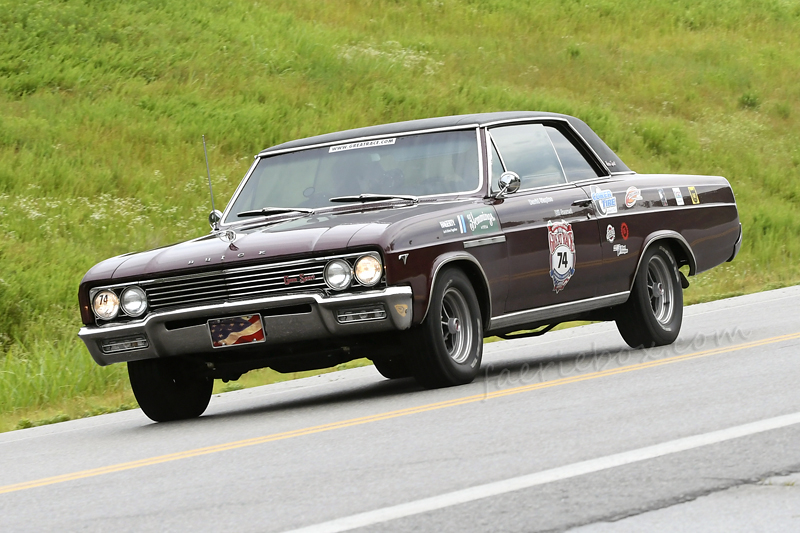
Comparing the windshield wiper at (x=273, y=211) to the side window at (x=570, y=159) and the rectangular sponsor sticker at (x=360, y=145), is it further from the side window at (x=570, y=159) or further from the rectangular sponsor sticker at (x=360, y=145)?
the side window at (x=570, y=159)

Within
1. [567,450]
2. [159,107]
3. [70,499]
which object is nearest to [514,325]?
[567,450]

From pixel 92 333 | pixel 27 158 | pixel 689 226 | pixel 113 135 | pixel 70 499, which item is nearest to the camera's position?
pixel 70 499

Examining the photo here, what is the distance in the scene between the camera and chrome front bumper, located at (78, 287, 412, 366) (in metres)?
7.69

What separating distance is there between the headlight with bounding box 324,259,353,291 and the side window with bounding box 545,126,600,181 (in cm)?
272

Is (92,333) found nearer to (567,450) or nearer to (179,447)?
(179,447)

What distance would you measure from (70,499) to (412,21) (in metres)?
29.3

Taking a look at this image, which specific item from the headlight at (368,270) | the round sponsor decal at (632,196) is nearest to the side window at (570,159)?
the round sponsor decal at (632,196)

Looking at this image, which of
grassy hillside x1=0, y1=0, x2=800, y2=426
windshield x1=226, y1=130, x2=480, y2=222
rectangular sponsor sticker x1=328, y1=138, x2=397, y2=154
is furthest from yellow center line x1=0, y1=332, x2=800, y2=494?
grassy hillside x1=0, y1=0, x2=800, y2=426

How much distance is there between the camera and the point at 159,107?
78.2ft

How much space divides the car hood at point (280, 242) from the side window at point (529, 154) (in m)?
0.87

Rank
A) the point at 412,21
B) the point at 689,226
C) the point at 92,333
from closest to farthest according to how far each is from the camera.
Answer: the point at 92,333
the point at 689,226
the point at 412,21

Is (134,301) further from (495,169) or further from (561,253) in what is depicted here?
(561,253)

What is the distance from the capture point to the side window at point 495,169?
9.05 meters

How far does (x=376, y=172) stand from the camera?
920cm
